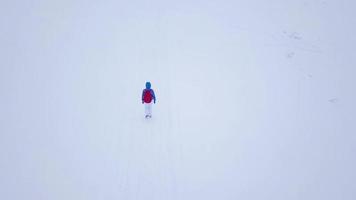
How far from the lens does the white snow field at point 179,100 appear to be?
873 centimetres

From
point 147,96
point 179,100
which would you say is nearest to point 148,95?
point 147,96

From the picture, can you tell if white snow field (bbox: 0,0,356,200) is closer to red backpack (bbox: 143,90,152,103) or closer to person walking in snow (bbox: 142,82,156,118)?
person walking in snow (bbox: 142,82,156,118)

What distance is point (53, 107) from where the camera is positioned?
1190cm

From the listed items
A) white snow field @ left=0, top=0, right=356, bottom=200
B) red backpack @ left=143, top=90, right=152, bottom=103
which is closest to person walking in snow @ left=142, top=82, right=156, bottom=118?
red backpack @ left=143, top=90, right=152, bottom=103

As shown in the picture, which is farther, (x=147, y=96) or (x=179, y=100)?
(x=179, y=100)

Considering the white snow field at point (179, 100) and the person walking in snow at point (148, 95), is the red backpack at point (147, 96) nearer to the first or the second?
the person walking in snow at point (148, 95)

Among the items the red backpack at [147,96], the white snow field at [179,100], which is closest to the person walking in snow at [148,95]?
the red backpack at [147,96]

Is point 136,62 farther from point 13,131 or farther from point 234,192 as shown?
point 234,192

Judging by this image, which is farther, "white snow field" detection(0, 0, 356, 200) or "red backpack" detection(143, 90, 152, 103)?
"red backpack" detection(143, 90, 152, 103)

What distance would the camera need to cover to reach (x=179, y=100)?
43.1ft

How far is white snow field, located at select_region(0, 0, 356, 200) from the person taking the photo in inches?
344

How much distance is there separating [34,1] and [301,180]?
1655cm

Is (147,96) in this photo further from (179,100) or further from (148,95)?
(179,100)

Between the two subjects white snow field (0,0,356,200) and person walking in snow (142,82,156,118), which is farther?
person walking in snow (142,82,156,118)
